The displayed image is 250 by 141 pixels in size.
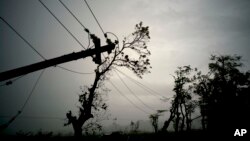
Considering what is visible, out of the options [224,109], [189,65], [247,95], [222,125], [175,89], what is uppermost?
[189,65]

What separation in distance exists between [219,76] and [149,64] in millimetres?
22870

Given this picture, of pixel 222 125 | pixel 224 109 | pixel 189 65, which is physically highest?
pixel 189 65

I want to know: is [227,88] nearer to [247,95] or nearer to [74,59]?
[247,95]

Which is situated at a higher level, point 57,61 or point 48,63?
point 57,61

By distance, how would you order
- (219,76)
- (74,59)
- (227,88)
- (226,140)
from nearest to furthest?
(74,59) < (226,140) < (227,88) < (219,76)

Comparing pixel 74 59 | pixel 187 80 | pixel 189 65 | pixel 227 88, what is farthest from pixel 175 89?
pixel 74 59

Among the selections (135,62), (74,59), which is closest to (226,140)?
(135,62)

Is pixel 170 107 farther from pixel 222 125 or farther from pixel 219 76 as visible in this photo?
pixel 222 125

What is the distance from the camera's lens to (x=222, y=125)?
24.2 m

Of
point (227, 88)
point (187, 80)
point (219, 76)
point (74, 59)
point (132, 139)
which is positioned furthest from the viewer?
point (187, 80)

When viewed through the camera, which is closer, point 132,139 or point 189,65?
point 132,139

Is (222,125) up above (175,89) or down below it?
below

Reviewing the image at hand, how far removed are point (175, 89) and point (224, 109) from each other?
45.9 feet

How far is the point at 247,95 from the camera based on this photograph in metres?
25.5
